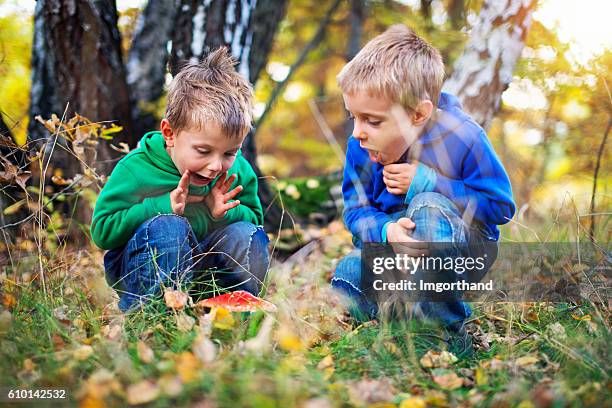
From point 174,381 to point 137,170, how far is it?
1273 mm

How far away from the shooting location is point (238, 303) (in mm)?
A: 2322

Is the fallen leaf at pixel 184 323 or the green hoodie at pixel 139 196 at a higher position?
the green hoodie at pixel 139 196

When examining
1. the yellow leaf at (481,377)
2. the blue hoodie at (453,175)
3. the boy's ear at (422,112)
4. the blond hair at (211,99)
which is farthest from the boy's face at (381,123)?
the yellow leaf at (481,377)

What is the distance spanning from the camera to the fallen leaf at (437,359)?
84.1 inches

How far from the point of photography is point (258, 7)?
176 inches

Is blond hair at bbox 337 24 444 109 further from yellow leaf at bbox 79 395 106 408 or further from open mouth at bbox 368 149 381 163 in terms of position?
yellow leaf at bbox 79 395 106 408

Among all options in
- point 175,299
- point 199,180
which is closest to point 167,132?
point 199,180

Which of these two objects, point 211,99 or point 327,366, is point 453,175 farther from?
point 211,99

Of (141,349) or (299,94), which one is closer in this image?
(141,349)

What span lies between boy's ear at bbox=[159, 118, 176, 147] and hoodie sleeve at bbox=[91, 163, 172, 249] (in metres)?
0.23

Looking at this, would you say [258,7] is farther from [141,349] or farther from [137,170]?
[141,349]

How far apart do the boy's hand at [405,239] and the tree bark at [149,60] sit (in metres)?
2.33

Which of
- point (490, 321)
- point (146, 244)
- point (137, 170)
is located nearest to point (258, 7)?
point (137, 170)

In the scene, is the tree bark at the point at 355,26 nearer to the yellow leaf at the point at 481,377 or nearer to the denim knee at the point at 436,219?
the denim knee at the point at 436,219
